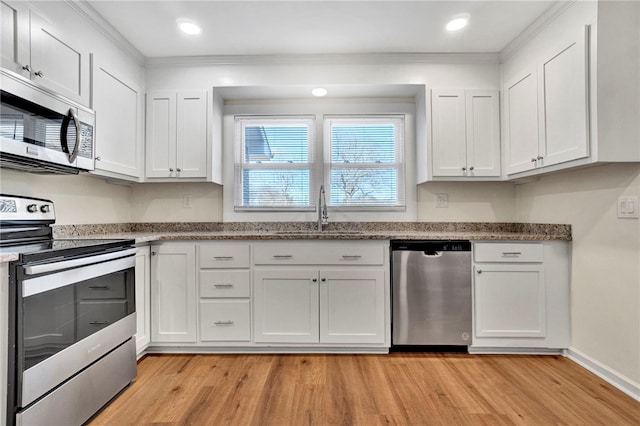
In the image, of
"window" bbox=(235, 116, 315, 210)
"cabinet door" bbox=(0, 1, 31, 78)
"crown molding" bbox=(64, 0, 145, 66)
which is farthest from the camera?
"window" bbox=(235, 116, 315, 210)

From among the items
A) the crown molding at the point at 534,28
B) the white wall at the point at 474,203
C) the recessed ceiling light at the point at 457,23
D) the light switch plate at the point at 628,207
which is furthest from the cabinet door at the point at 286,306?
the crown molding at the point at 534,28

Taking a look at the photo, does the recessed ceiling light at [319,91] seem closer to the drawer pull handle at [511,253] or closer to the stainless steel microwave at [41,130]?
the stainless steel microwave at [41,130]

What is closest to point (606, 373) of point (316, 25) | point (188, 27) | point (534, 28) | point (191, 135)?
point (534, 28)

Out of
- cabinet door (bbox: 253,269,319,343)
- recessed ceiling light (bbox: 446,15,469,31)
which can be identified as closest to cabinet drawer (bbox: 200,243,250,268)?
cabinet door (bbox: 253,269,319,343)

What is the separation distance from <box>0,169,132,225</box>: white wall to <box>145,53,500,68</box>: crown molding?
50.0 inches

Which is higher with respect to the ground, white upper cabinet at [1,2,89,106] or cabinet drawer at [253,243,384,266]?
white upper cabinet at [1,2,89,106]

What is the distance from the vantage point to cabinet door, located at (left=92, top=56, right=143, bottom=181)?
7.24 ft

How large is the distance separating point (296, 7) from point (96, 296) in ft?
6.91

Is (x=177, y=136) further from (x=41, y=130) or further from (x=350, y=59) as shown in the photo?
(x=350, y=59)

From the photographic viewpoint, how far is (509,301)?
236cm

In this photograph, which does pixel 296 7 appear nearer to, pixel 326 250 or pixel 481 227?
pixel 326 250

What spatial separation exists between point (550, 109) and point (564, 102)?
125 millimetres

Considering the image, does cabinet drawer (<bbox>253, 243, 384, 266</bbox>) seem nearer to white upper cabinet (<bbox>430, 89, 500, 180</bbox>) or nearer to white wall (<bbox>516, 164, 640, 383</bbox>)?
white upper cabinet (<bbox>430, 89, 500, 180</bbox>)

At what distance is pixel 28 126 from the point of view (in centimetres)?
157
